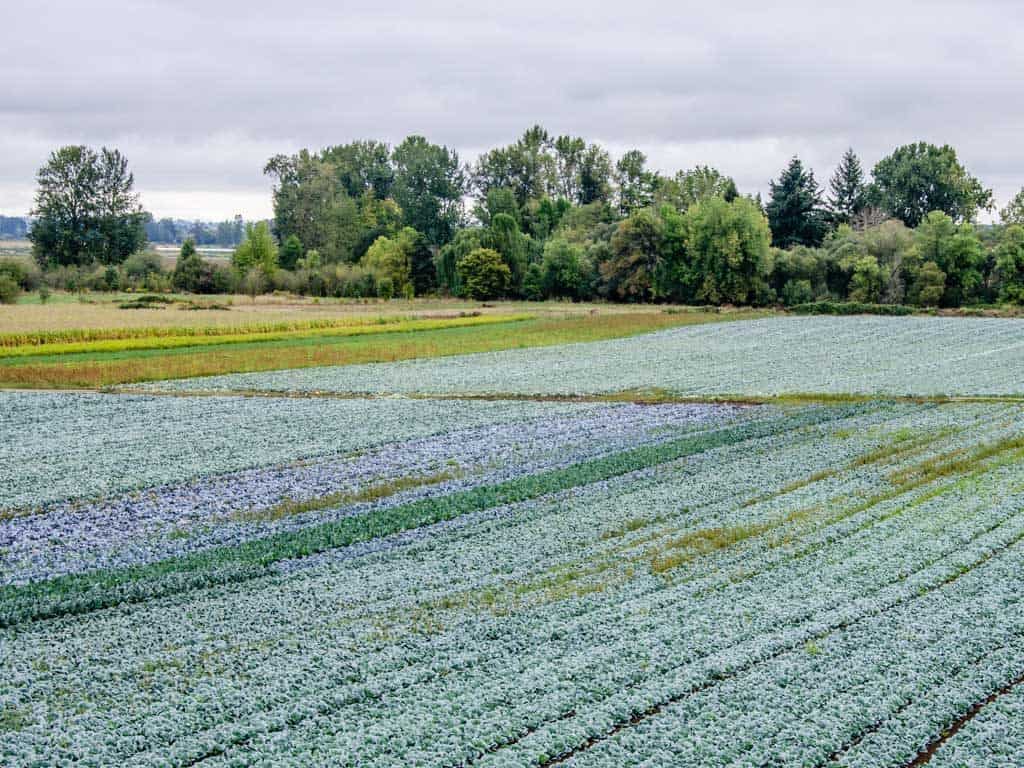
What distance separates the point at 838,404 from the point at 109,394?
85.0 ft

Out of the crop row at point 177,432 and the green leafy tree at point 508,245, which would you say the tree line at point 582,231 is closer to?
the green leafy tree at point 508,245

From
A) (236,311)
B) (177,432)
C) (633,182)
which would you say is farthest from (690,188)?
(177,432)

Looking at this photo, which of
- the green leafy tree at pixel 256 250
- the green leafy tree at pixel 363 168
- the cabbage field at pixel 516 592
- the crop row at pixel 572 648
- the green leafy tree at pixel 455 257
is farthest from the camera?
the green leafy tree at pixel 363 168

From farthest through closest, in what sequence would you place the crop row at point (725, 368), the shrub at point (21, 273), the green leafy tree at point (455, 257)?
1. the green leafy tree at point (455, 257)
2. the shrub at point (21, 273)
3. the crop row at point (725, 368)

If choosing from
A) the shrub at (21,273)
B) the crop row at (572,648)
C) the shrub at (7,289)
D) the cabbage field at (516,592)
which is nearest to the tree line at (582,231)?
the shrub at (21,273)

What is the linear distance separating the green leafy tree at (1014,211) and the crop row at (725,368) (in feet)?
147

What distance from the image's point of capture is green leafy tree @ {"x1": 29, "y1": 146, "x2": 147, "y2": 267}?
121 meters

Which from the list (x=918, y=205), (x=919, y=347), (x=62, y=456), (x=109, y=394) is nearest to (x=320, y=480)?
(x=62, y=456)

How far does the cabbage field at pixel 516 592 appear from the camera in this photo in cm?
1023

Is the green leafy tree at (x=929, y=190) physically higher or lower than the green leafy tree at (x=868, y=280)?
higher

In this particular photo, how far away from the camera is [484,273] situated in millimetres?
99375

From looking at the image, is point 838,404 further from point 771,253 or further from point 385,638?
point 771,253

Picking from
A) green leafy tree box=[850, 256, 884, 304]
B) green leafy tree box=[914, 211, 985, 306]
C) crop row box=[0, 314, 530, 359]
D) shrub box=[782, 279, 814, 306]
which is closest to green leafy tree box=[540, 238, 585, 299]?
shrub box=[782, 279, 814, 306]

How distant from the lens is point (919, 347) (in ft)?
167
